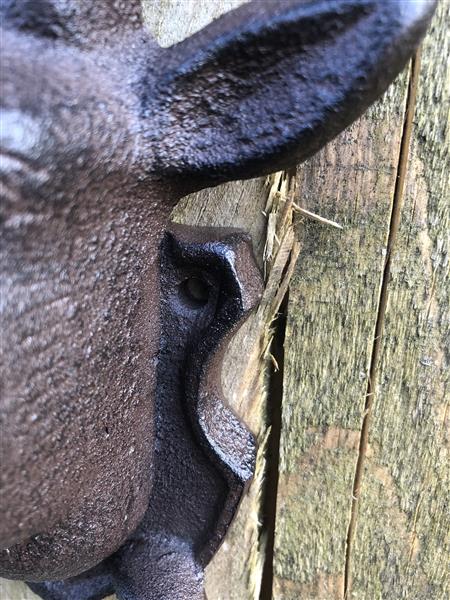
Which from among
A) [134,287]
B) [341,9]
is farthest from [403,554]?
[341,9]

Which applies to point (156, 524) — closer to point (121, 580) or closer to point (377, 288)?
point (121, 580)

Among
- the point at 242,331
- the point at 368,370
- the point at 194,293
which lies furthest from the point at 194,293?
the point at 368,370

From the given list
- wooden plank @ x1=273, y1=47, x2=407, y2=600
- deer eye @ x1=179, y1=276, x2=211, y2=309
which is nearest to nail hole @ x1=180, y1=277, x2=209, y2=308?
deer eye @ x1=179, y1=276, x2=211, y2=309

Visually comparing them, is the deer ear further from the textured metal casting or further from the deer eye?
the deer eye

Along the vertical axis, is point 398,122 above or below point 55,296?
below

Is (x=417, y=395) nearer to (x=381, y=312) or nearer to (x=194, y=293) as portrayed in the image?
(x=381, y=312)

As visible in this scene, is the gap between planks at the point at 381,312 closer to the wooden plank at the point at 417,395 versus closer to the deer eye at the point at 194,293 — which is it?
the wooden plank at the point at 417,395

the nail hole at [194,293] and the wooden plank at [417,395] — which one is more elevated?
the nail hole at [194,293]

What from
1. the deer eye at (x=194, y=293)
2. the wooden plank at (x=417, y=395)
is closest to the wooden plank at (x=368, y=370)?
the wooden plank at (x=417, y=395)
